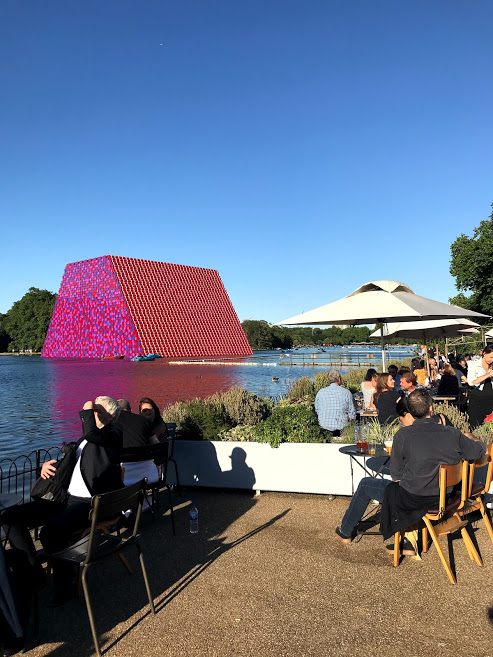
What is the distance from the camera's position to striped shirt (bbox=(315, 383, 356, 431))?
6.20 m

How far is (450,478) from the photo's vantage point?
3.51m

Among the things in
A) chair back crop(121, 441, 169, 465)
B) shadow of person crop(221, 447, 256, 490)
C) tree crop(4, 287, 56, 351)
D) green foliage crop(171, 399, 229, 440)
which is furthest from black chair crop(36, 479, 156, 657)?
tree crop(4, 287, 56, 351)

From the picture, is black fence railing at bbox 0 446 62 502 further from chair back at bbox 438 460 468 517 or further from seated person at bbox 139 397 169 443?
chair back at bbox 438 460 468 517

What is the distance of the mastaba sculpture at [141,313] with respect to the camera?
65125mm

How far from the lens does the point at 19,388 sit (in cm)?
2852

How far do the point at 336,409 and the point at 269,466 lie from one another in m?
1.14

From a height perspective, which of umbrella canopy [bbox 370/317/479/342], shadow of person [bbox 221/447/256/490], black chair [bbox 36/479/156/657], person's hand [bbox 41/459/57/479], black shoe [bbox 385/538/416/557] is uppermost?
umbrella canopy [bbox 370/317/479/342]

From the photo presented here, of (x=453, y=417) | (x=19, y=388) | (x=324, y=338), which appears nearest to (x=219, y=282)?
(x=19, y=388)

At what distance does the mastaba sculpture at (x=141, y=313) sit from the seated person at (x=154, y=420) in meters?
59.2

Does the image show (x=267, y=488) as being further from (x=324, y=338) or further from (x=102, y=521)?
(x=324, y=338)

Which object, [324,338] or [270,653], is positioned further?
[324,338]

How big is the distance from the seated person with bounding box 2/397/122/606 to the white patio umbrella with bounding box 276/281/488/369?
3735 mm

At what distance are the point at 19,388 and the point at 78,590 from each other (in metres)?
27.6

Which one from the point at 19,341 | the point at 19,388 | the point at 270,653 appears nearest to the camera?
the point at 270,653
